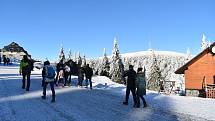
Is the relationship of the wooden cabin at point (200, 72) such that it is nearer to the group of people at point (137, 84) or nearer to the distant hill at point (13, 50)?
the group of people at point (137, 84)

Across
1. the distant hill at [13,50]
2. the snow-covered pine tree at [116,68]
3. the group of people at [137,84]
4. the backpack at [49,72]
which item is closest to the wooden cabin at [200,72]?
the group of people at [137,84]

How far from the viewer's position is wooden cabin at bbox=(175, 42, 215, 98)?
38.0 metres

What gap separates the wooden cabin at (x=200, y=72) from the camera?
125ft

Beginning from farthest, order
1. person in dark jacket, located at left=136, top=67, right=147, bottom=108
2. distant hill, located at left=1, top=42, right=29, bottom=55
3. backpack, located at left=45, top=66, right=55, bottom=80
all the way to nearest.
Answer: distant hill, located at left=1, top=42, right=29, bottom=55, backpack, located at left=45, top=66, right=55, bottom=80, person in dark jacket, located at left=136, top=67, right=147, bottom=108

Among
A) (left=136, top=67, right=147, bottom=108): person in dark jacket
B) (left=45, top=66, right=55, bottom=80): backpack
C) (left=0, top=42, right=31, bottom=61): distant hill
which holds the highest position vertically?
(left=0, top=42, right=31, bottom=61): distant hill

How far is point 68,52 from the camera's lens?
13350cm

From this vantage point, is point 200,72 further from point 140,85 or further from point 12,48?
point 12,48

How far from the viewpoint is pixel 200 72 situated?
3891 cm

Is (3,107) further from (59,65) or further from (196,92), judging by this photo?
(196,92)

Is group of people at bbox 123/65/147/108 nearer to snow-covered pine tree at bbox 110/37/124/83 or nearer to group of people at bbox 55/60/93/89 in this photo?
group of people at bbox 55/60/93/89

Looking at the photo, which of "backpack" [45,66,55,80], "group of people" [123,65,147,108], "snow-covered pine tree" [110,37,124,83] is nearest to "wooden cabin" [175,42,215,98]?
"group of people" [123,65,147,108]

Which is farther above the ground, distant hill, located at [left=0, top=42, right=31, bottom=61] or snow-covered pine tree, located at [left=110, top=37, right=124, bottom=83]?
distant hill, located at [left=0, top=42, right=31, bottom=61]

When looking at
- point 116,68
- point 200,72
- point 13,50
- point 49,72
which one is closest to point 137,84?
point 49,72

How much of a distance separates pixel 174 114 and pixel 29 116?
5716 millimetres
